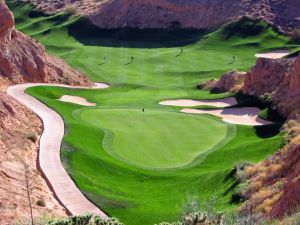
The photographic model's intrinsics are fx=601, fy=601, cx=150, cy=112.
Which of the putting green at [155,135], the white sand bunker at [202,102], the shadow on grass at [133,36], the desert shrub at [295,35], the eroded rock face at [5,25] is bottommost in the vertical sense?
the shadow on grass at [133,36]

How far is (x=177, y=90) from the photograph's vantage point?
57.5m

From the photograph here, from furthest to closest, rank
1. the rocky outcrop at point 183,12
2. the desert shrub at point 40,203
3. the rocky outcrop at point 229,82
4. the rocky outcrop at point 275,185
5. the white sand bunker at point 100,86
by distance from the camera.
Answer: the rocky outcrop at point 183,12 < the white sand bunker at point 100,86 < the rocky outcrop at point 229,82 < the desert shrub at point 40,203 < the rocky outcrop at point 275,185

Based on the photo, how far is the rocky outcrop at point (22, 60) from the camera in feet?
161

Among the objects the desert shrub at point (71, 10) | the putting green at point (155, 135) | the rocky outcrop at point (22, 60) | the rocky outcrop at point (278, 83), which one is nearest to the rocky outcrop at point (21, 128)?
the rocky outcrop at point (22, 60)

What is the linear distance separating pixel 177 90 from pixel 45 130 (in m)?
23.4

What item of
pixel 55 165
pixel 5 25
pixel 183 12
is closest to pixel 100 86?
pixel 5 25

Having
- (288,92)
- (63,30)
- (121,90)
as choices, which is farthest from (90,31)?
(288,92)

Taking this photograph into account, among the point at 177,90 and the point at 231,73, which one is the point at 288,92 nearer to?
the point at 231,73

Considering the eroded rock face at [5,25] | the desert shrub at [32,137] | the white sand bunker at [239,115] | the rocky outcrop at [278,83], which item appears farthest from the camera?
the eroded rock face at [5,25]

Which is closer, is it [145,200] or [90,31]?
[145,200]

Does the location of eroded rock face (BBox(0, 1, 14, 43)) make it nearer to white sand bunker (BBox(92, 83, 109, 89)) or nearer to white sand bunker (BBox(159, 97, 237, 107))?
white sand bunker (BBox(92, 83, 109, 89))

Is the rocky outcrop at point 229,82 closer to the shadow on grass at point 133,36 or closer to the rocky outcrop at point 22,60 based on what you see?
the rocky outcrop at point 22,60

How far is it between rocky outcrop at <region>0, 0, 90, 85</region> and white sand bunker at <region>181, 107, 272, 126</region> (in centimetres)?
1415

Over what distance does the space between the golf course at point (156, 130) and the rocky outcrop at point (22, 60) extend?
2.63 meters
